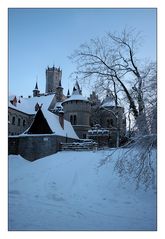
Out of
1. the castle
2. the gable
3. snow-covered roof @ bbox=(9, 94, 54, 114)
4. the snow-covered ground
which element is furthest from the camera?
snow-covered roof @ bbox=(9, 94, 54, 114)

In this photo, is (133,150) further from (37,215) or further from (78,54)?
(78,54)

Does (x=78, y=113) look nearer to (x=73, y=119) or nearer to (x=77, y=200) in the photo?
(x=73, y=119)

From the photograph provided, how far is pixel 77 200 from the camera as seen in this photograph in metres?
9.93

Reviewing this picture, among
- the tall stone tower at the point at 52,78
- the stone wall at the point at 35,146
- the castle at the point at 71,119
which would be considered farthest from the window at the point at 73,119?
the tall stone tower at the point at 52,78

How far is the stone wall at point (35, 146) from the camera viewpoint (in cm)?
2055

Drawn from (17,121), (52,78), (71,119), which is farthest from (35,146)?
(52,78)

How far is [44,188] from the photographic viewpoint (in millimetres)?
11844

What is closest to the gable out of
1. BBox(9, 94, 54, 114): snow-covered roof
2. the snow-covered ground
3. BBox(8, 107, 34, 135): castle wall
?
the snow-covered ground

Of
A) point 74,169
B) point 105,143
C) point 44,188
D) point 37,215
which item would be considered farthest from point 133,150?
point 105,143

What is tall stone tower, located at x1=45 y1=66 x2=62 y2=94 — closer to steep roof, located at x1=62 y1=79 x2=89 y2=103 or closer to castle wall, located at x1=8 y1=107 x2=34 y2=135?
castle wall, located at x1=8 y1=107 x2=34 y2=135

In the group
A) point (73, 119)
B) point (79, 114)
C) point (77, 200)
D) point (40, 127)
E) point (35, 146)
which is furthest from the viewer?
point (73, 119)

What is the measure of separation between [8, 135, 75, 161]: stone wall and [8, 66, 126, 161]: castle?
0.31ft

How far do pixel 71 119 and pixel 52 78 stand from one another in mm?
45177

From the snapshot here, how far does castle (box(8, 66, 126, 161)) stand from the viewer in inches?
828
